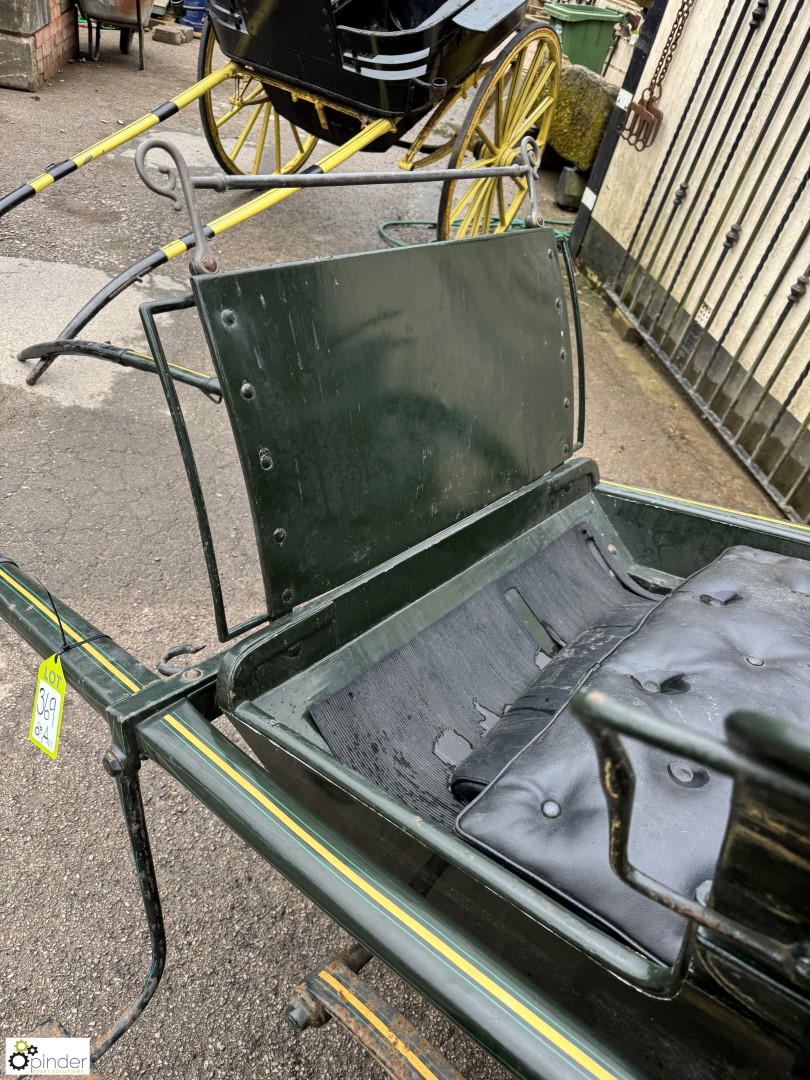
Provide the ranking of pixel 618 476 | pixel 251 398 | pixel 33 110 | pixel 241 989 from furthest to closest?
1. pixel 33 110
2. pixel 618 476
3. pixel 241 989
4. pixel 251 398

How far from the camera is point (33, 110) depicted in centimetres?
583

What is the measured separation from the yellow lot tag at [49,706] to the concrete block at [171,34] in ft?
30.2

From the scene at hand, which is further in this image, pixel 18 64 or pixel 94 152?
pixel 18 64

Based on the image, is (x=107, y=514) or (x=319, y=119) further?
(x=319, y=119)

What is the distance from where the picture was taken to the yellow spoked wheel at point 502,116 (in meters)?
3.89

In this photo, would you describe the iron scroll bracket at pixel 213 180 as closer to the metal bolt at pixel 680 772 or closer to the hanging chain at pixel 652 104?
the metal bolt at pixel 680 772

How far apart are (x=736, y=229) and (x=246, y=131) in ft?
9.72

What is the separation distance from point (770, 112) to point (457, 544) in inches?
125

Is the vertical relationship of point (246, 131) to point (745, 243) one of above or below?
below

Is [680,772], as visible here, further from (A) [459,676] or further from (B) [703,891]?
(A) [459,676]

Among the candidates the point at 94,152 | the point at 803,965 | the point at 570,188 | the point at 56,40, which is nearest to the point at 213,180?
the point at 803,965

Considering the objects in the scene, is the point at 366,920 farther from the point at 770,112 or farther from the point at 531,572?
the point at 770,112

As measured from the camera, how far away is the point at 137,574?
2531mm

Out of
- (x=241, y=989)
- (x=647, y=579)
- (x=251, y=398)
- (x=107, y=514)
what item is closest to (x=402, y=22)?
(x=107, y=514)
